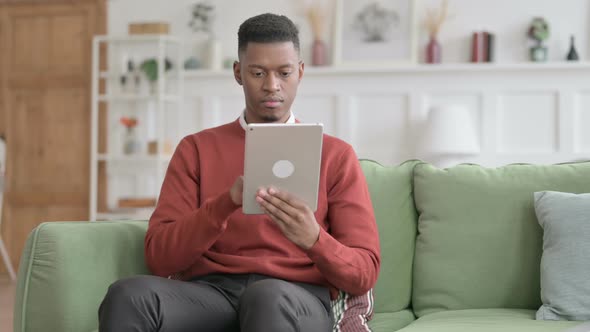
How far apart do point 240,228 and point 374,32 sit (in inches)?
154

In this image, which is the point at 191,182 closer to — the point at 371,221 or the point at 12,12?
the point at 371,221

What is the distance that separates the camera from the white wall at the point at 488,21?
18.1ft

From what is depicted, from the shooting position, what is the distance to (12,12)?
6691 millimetres

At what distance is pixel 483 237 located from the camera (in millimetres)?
2336

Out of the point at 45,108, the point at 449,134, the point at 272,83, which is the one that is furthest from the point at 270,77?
the point at 45,108

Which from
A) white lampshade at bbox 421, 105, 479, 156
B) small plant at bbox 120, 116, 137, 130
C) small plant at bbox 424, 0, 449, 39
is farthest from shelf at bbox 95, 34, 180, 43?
white lampshade at bbox 421, 105, 479, 156

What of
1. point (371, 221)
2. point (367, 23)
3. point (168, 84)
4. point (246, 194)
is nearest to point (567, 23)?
point (367, 23)

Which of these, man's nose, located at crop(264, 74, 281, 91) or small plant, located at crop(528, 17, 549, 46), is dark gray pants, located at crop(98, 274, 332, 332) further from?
small plant, located at crop(528, 17, 549, 46)

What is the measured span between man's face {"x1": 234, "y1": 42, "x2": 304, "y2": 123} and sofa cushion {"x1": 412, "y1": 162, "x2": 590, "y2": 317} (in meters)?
0.55

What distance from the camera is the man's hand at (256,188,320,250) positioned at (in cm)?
185

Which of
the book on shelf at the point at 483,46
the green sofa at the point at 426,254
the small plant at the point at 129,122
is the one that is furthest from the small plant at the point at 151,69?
the green sofa at the point at 426,254

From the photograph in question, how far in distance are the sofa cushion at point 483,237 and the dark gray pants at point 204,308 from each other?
485mm

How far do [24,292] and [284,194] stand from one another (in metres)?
0.71

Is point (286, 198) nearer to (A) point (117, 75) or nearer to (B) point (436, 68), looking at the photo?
(B) point (436, 68)
